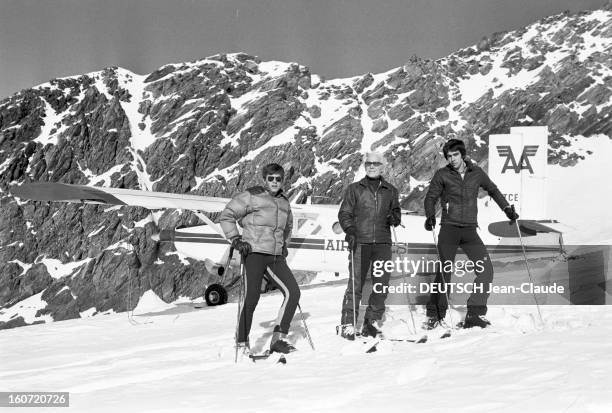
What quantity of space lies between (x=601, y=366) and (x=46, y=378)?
4127 mm

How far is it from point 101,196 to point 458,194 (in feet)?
24.5

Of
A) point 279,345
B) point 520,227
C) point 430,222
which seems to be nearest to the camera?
point 279,345

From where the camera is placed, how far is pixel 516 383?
344 cm

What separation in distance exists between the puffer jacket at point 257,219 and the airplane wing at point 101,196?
6.24 meters

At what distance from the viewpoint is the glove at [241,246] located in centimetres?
498

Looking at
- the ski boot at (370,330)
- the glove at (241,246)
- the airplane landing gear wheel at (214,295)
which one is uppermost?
the glove at (241,246)

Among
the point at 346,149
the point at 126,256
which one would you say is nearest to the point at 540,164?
the point at 126,256

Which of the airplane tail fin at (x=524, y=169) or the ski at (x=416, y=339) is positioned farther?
the airplane tail fin at (x=524, y=169)

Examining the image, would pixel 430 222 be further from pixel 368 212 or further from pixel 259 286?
pixel 259 286

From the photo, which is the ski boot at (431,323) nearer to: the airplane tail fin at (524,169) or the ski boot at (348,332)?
the ski boot at (348,332)

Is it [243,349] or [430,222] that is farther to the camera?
[430,222]

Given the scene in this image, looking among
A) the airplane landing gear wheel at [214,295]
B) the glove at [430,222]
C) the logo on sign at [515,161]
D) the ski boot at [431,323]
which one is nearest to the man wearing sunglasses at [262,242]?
the ski boot at [431,323]

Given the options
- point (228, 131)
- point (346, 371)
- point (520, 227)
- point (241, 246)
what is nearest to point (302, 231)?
point (520, 227)

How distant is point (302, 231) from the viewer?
42.7 ft
